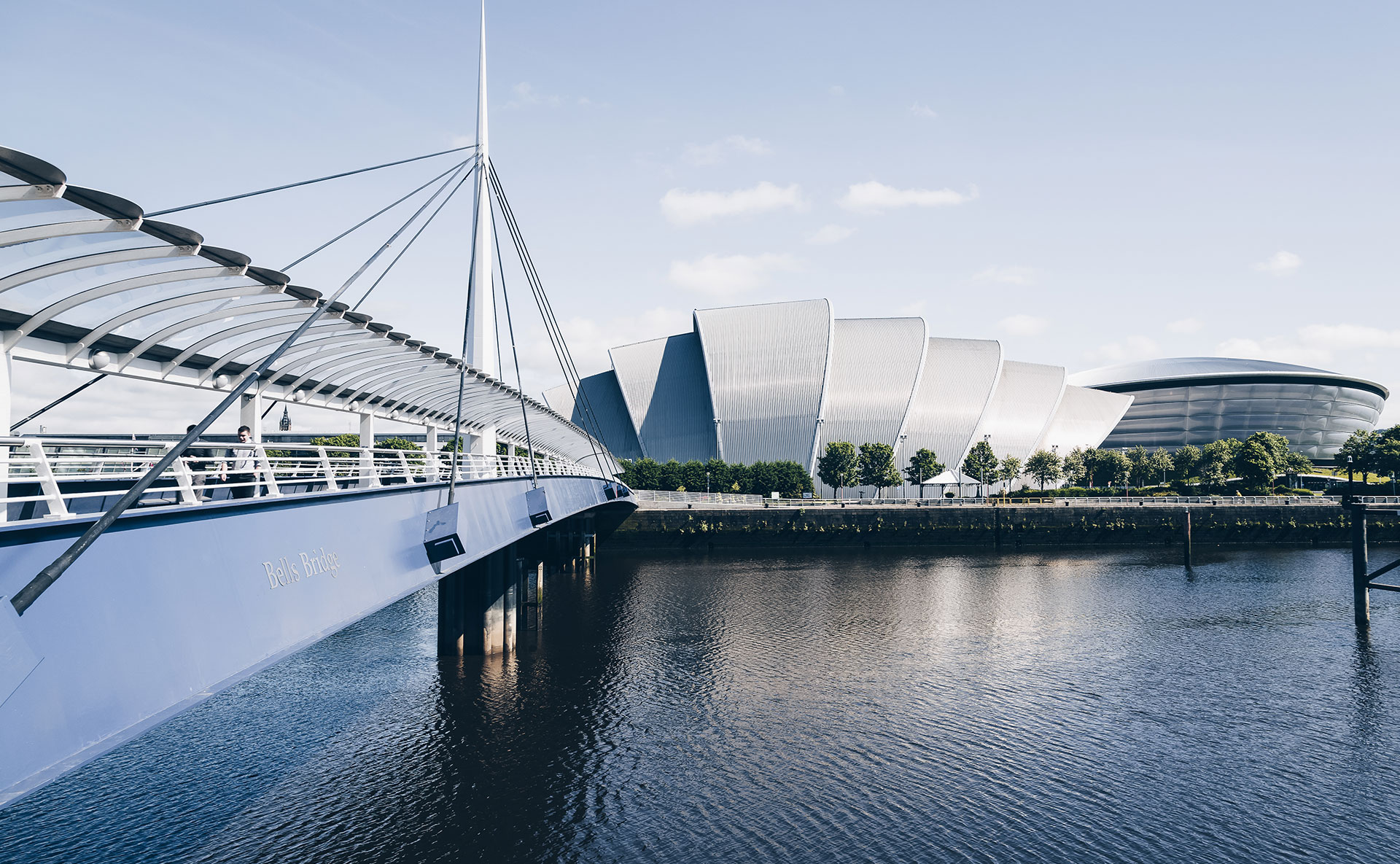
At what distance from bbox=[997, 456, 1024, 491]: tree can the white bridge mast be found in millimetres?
74873

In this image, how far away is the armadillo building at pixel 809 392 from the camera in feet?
321

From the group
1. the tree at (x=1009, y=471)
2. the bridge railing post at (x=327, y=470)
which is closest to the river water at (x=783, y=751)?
the bridge railing post at (x=327, y=470)

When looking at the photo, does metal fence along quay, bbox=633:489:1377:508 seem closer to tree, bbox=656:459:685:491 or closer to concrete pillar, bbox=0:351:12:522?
tree, bbox=656:459:685:491

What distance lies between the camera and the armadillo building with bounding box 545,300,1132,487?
321ft

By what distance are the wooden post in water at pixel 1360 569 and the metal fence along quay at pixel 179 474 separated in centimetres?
2870

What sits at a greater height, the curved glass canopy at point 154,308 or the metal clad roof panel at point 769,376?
the metal clad roof panel at point 769,376

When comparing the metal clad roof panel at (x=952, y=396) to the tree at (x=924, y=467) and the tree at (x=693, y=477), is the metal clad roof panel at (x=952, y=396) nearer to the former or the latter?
the tree at (x=924, y=467)

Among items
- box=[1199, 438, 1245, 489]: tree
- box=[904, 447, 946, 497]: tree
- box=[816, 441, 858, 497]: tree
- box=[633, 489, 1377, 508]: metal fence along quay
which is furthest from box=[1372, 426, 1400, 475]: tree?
box=[816, 441, 858, 497]: tree

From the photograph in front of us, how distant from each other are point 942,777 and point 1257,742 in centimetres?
744

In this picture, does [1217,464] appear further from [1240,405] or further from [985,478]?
[1240,405]

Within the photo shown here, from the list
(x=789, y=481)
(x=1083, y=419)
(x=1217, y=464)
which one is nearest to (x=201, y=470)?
(x=789, y=481)

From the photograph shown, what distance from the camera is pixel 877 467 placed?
Answer: 8694 cm

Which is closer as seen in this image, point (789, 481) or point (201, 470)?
point (201, 470)

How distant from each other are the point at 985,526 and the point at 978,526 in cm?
53
